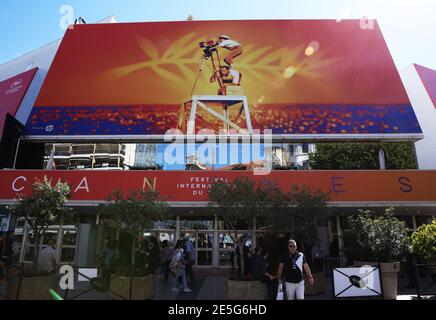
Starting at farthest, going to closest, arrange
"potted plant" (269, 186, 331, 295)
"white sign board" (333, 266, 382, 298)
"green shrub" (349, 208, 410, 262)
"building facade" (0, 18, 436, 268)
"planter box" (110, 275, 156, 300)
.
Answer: "building facade" (0, 18, 436, 268) < "potted plant" (269, 186, 331, 295) < "green shrub" (349, 208, 410, 262) < "planter box" (110, 275, 156, 300) < "white sign board" (333, 266, 382, 298)

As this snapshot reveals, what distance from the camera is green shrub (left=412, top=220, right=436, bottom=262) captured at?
949 cm

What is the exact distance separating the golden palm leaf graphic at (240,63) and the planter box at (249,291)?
39.7ft

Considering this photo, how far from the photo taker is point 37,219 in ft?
31.7

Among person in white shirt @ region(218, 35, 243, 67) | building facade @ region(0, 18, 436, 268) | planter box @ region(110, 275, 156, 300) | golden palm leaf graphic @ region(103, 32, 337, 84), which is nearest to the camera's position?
planter box @ region(110, 275, 156, 300)

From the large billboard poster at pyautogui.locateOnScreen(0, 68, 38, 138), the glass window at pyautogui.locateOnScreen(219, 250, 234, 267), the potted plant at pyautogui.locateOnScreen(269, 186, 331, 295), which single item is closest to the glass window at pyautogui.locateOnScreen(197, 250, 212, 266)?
the glass window at pyautogui.locateOnScreen(219, 250, 234, 267)

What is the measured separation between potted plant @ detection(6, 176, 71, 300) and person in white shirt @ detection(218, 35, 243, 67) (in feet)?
39.3

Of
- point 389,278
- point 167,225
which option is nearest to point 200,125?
point 167,225

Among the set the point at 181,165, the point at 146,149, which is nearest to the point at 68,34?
the point at 146,149

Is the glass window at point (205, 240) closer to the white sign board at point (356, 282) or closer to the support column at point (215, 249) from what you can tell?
the support column at point (215, 249)

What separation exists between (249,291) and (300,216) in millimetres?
2832

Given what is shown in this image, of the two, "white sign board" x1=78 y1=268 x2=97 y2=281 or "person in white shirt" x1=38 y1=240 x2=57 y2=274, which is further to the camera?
"person in white shirt" x1=38 y1=240 x2=57 y2=274

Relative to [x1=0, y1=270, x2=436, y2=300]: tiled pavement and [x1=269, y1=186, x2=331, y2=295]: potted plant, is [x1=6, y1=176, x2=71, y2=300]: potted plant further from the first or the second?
[x1=269, y1=186, x2=331, y2=295]: potted plant

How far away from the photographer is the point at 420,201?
14344mm

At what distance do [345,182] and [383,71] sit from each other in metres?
7.68
